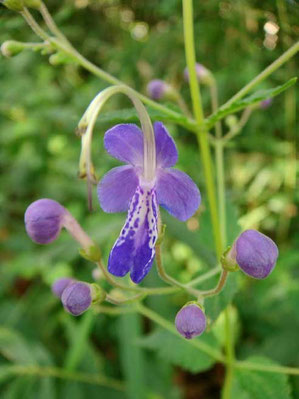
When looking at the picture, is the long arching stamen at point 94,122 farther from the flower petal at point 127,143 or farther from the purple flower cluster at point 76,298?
the purple flower cluster at point 76,298

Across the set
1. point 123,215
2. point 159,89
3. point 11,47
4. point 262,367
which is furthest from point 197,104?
point 123,215

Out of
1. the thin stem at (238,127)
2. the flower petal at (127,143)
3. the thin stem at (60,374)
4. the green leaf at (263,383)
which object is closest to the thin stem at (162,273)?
the flower petal at (127,143)

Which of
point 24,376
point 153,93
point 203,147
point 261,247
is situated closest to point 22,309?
point 24,376

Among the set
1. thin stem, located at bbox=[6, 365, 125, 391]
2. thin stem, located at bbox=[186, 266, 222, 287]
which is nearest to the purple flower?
thin stem, located at bbox=[186, 266, 222, 287]

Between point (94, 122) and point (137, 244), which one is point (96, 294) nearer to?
point (137, 244)

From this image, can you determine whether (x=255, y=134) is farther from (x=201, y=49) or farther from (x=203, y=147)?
(x=203, y=147)

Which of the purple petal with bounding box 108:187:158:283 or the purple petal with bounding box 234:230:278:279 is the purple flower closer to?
the purple petal with bounding box 108:187:158:283

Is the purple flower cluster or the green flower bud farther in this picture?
the green flower bud
